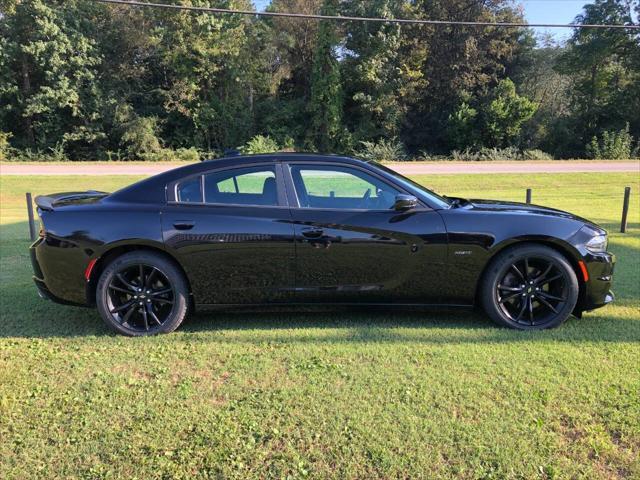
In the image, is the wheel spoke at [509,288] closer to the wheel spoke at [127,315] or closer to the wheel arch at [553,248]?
the wheel arch at [553,248]

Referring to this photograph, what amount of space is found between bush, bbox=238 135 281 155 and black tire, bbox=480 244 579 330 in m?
28.9

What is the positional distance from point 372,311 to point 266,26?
1451 inches

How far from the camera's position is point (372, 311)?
4621mm

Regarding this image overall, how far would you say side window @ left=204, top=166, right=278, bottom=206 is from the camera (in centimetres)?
425

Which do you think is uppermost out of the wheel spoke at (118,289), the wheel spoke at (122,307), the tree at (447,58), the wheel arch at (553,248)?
the tree at (447,58)

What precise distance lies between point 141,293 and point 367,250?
1.87 m

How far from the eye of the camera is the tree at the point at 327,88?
1401 inches

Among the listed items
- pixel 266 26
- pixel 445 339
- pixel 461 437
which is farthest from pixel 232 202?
pixel 266 26

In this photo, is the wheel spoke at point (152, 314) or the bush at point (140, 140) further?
the bush at point (140, 140)

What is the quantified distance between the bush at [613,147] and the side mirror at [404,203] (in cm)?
3234

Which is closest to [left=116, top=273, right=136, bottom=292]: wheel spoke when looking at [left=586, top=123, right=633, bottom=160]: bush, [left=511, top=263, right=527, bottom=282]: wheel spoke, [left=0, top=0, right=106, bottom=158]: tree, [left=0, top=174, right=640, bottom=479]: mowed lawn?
[left=0, top=174, right=640, bottom=479]: mowed lawn

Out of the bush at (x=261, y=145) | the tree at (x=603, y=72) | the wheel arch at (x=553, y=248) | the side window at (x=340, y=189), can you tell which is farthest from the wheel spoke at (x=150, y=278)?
the tree at (x=603, y=72)

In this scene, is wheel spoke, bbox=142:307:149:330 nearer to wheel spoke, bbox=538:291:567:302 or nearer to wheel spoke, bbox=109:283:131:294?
wheel spoke, bbox=109:283:131:294

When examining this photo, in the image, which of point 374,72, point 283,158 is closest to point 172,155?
point 374,72
